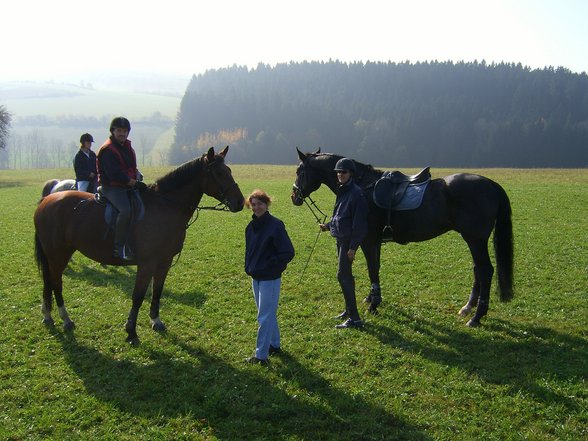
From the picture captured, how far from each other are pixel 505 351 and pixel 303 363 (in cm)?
308

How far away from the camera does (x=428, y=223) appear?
27.3ft

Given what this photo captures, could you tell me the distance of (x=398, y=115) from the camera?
98.7 meters

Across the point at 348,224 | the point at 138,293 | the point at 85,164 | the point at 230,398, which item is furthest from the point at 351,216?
the point at 85,164

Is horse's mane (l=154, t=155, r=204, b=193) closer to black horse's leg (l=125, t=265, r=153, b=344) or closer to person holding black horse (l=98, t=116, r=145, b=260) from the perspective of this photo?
person holding black horse (l=98, t=116, r=145, b=260)

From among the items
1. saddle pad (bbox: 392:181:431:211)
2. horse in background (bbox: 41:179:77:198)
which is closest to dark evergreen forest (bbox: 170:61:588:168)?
horse in background (bbox: 41:179:77:198)

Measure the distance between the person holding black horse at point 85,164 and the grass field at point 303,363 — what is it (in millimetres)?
2283

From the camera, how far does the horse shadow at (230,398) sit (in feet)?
16.6

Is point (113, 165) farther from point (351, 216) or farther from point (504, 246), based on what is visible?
point (504, 246)

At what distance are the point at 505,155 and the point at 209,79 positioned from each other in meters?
97.2

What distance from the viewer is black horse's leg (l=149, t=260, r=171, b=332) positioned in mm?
7590

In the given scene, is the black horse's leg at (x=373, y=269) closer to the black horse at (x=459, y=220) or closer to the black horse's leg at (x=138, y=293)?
the black horse at (x=459, y=220)

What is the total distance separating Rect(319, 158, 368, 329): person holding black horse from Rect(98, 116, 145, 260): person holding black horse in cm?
328

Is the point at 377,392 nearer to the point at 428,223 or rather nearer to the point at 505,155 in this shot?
the point at 428,223

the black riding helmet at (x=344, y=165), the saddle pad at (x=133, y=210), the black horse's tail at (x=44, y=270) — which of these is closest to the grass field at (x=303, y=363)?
the black horse's tail at (x=44, y=270)
